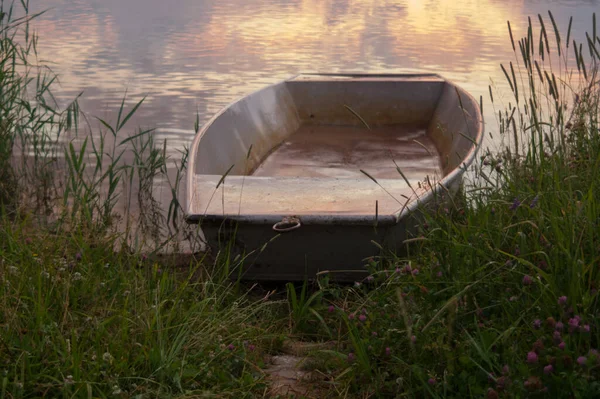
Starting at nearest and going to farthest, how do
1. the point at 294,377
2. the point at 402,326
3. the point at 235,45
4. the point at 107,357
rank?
the point at 107,357 < the point at 402,326 < the point at 294,377 < the point at 235,45

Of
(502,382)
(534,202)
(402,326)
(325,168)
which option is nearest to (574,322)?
(502,382)

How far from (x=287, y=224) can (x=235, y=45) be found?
12.6 m

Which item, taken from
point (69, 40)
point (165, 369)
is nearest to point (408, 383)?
point (165, 369)

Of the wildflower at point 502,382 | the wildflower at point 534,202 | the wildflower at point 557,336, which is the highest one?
the wildflower at point 534,202

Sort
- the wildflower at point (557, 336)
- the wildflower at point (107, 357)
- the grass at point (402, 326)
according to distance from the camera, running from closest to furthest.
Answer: the wildflower at point (557, 336) → the grass at point (402, 326) → the wildflower at point (107, 357)

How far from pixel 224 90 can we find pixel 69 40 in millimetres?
6461

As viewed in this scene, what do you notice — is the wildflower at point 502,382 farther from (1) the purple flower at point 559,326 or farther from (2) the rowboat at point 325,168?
(2) the rowboat at point 325,168

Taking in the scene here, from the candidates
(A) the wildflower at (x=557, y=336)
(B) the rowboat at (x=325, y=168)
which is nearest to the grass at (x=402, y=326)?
(A) the wildflower at (x=557, y=336)

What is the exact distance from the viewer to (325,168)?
5793mm

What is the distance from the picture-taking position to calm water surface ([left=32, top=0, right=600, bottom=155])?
10102 mm

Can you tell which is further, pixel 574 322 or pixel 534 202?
pixel 534 202

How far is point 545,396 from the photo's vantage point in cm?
176

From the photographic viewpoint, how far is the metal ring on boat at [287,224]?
3338 mm

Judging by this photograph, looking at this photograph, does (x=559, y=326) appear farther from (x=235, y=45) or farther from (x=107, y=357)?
(x=235, y=45)
